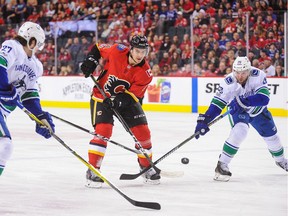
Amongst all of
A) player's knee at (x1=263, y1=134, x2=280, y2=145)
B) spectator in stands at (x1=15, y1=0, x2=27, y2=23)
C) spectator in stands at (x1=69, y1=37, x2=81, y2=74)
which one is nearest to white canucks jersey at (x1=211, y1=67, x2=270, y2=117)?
player's knee at (x1=263, y1=134, x2=280, y2=145)

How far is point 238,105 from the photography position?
557 centimetres

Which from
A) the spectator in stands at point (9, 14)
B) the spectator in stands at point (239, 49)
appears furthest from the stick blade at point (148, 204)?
the spectator in stands at point (9, 14)

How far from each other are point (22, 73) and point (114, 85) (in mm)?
921

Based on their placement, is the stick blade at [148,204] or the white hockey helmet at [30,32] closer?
the stick blade at [148,204]

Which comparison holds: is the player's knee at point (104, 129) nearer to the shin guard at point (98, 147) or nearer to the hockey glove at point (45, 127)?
the shin guard at point (98, 147)

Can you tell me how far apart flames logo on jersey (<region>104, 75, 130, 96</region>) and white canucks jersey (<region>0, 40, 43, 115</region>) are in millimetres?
697

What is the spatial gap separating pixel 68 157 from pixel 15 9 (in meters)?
9.93

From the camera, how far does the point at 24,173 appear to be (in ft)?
19.6

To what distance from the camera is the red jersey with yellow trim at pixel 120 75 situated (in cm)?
553

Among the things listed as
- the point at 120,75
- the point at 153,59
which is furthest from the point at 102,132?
the point at 153,59

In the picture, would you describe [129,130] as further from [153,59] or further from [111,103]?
[153,59]

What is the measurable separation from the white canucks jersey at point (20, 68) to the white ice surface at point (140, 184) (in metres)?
0.71

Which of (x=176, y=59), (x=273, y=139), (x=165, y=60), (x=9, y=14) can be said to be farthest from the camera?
(x=9, y=14)

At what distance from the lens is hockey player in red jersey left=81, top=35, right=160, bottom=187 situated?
18.0 ft
